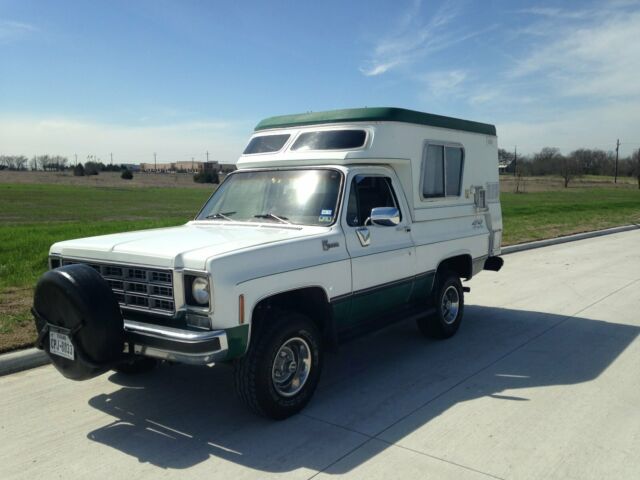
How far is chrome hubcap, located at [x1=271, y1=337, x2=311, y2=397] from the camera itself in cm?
466

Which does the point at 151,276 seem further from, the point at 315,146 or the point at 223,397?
the point at 315,146

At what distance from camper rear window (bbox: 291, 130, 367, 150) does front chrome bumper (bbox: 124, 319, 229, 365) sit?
2.46 m

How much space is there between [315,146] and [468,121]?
2.56 metres

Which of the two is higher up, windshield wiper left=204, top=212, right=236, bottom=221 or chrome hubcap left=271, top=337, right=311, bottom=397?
windshield wiper left=204, top=212, right=236, bottom=221

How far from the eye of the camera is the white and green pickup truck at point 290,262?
414 cm

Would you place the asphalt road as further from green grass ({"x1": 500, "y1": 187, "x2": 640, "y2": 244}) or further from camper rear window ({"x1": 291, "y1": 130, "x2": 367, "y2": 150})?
green grass ({"x1": 500, "y1": 187, "x2": 640, "y2": 244})

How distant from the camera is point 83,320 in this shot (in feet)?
13.5

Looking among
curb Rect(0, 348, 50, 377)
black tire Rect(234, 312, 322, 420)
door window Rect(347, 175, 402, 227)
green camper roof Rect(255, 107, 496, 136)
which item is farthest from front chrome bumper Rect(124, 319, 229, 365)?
green camper roof Rect(255, 107, 496, 136)

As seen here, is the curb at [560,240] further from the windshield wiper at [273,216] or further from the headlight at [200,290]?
the headlight at [200,290]

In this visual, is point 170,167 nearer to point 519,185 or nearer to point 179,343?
point 519,185

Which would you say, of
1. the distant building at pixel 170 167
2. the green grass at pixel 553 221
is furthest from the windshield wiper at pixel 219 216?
the distant building at pixel 170 167

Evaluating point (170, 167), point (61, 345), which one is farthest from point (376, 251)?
point (170, 167)

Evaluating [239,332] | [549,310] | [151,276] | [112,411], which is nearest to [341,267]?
[239,332]

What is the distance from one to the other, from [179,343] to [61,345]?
3.16 ft
